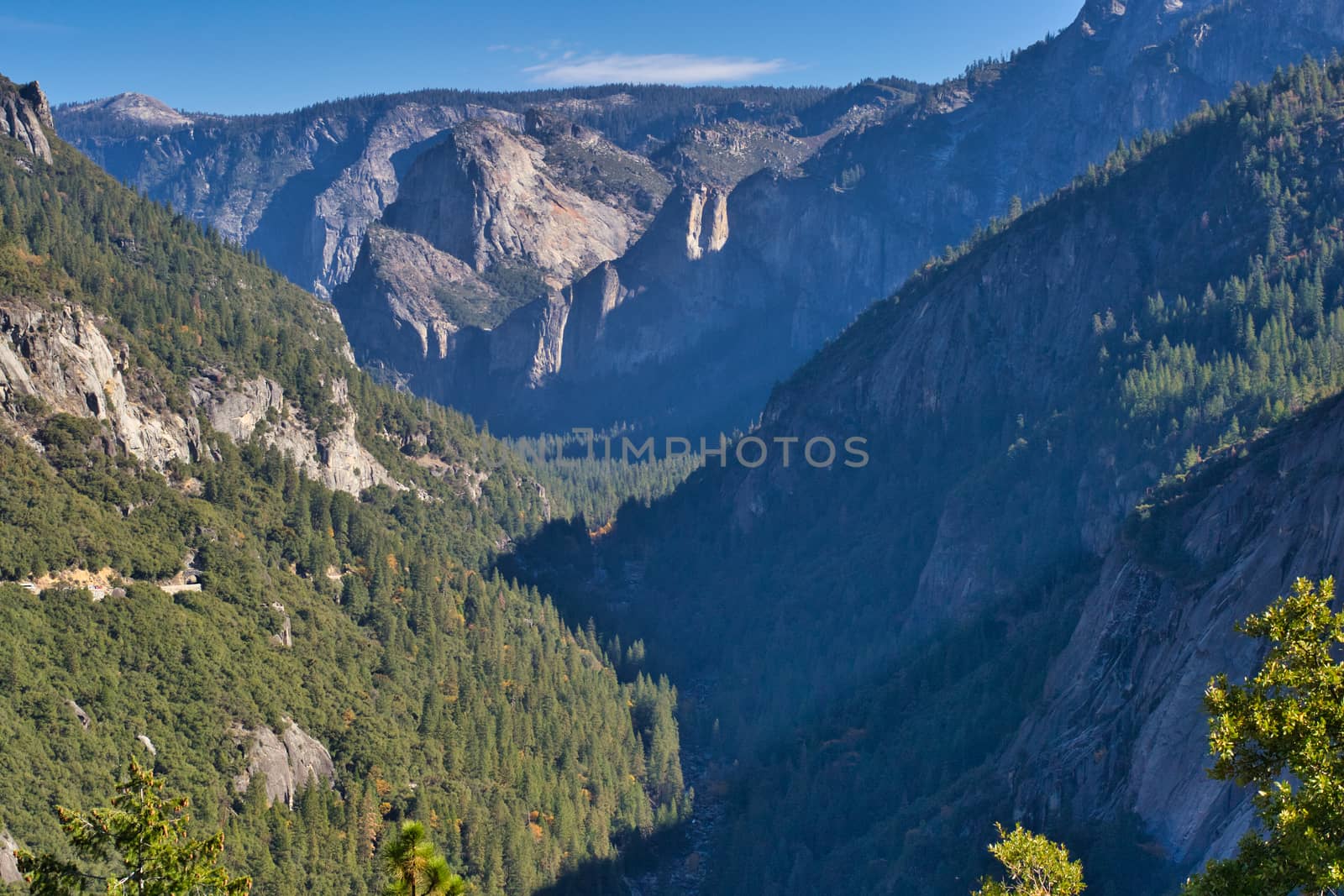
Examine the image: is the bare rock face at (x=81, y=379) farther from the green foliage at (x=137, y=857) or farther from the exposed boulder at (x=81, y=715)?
the green foliage at (x=137, y=857)

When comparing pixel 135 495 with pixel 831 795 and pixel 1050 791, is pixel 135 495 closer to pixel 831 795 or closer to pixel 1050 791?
pixel 831 795

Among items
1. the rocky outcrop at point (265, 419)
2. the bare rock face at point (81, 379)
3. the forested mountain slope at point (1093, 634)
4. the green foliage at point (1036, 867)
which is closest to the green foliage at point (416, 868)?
the green foliage at point (1036, 867)

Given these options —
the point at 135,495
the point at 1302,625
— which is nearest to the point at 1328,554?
the point at 1302,625

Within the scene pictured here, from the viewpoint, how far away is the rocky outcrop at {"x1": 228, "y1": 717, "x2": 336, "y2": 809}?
126m

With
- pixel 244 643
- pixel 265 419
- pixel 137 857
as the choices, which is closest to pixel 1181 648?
pixel 244 643

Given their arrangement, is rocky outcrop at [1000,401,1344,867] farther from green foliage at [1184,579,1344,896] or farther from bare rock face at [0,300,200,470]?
bare rock face at [0,300,200,470]

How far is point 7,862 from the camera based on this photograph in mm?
92750

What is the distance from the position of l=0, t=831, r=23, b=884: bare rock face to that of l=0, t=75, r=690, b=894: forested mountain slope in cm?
174

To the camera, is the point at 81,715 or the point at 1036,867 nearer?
the point at 1036,867

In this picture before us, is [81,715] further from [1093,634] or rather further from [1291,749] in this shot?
[1291,749]

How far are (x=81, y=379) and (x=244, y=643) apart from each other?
33.6m

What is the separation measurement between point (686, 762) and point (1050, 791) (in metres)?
71.9

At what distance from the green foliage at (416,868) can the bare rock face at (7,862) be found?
68596 millimetres

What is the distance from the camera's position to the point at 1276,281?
189 m
